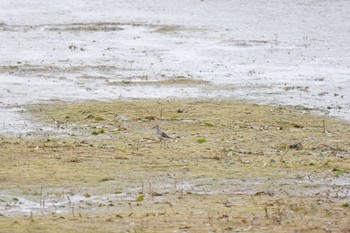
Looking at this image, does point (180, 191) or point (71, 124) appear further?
point (71, 124)

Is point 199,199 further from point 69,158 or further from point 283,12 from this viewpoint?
point 283,12

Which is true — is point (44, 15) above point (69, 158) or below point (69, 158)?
below

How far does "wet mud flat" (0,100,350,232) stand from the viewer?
35.8 feet

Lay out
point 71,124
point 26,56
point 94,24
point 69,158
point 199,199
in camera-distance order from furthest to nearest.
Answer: point 94,24 < point 26,56 < point 71,124 < point 69,158 < point 199,199

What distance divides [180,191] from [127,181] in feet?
2.68

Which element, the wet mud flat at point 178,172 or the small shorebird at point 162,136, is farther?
the small shorebird at point 162,136

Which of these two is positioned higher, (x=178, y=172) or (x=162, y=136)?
(x=178, y=172)

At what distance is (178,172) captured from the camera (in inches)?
532

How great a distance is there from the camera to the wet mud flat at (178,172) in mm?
10914

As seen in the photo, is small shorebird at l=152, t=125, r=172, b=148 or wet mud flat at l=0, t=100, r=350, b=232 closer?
wet mud flat at l=0, t=100, r=350, b=232

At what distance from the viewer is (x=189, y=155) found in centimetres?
1483

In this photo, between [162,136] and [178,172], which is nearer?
[178,172]

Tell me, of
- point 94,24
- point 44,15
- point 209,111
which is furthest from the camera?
point 44,15

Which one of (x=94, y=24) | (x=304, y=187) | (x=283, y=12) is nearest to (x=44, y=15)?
(x=94, y=24)
